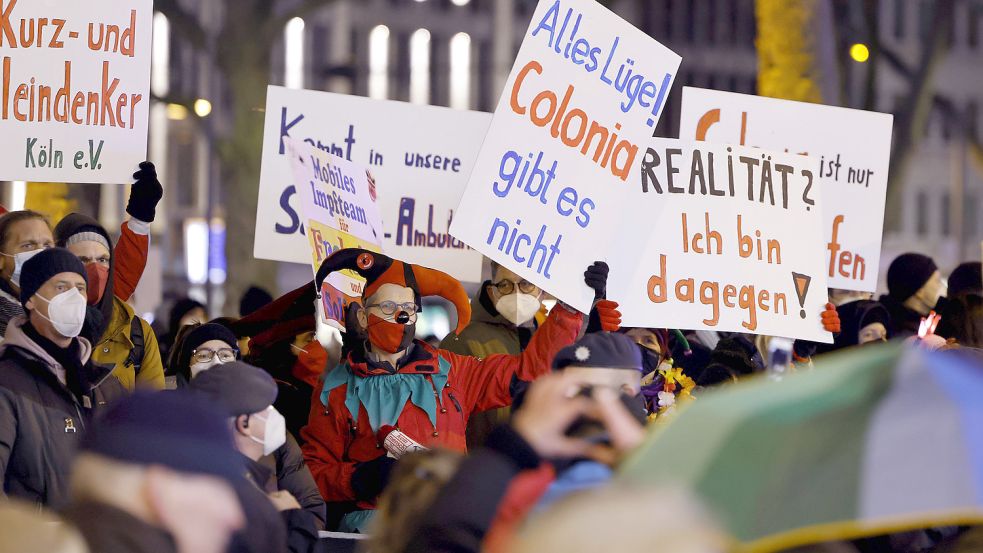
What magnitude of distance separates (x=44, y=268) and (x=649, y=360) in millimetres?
2607

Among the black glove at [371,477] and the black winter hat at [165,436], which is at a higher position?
the black winter hat at [165,436]

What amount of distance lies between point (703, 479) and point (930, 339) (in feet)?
14.8

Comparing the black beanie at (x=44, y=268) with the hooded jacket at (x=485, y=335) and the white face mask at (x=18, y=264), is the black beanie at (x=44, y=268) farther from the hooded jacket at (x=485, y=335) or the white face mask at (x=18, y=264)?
the hooded jacket at (x=485, y=335)

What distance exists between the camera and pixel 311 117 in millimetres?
8758

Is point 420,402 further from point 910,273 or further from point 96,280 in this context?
point 910,273

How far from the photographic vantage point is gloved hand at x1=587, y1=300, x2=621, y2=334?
622 cm

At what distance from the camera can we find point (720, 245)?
7.25 metres

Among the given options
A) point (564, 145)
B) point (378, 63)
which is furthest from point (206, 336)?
point (378, 63)

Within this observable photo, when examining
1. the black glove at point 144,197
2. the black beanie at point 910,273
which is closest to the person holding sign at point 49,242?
the black glove at point 144,197

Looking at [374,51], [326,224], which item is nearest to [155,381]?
[326,224]

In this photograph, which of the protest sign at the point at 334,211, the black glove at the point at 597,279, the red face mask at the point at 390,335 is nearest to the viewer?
the red face mask at the point at 390,335

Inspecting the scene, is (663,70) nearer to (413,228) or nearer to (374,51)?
(413,228)

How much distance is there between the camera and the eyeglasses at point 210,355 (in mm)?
6266

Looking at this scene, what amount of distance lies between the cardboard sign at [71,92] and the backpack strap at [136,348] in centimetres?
96
